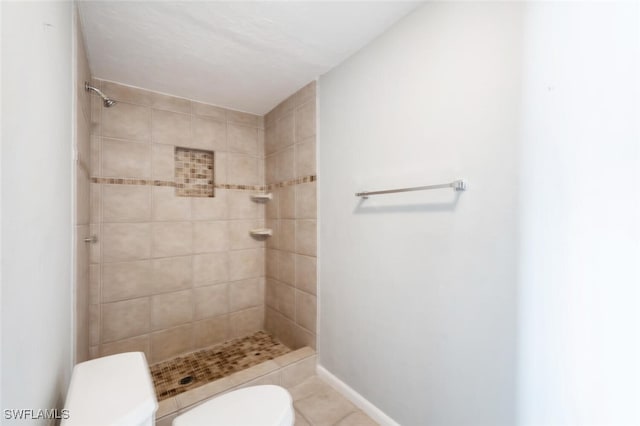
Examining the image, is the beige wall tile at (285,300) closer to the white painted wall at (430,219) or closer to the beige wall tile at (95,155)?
the white painted wall at (430,219)

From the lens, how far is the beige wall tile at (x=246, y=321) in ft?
7.54

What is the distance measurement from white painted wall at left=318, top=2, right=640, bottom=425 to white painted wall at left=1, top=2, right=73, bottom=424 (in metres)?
1.25

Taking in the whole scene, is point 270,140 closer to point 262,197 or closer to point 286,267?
point 262,197

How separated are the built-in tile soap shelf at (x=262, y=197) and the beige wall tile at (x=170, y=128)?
2.25 feet

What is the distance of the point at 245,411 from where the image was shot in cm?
98

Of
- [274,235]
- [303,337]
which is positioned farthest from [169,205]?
[303,337]

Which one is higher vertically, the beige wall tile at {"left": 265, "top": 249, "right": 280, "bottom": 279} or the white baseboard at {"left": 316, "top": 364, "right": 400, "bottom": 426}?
the beige wall tile at {"left": 265, "top": 249, "right": 280, "bottom": 279}

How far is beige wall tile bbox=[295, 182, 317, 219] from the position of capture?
1848 mm

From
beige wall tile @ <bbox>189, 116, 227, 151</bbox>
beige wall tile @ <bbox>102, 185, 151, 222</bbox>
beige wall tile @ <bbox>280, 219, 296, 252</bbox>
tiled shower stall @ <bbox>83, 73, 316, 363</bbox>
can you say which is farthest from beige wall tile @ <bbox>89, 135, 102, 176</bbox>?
beige wall tile @ <bbox>280, 219, 296, 252</bbox>

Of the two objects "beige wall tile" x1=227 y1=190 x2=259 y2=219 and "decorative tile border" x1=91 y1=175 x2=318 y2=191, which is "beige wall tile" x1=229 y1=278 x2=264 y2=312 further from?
"decorative tile border" x1=91 y1=175 x2=318 y2=191

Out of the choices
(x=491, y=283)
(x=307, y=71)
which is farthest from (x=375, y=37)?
(x=491, y=283)

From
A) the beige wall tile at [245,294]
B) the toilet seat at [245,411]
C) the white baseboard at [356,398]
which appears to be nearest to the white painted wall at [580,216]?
the white baseboard at [356,398]

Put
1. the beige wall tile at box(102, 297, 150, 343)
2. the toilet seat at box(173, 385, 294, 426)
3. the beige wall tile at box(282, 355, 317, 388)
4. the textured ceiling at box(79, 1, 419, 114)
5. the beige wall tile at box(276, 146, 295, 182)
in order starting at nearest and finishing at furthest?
the toilet seat at box(173, 385, 294, 426), the textured ceiling at box(79, 1, 419, 114), the beige wall tile at box(282, 355, 317, 388), the beige wall tile at box(102, 297, 150, 343), the beige wall tile at box(276, 146, 295, 182)

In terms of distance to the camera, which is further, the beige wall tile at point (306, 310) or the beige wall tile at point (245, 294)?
the beige wall tile at point (245, 294)
